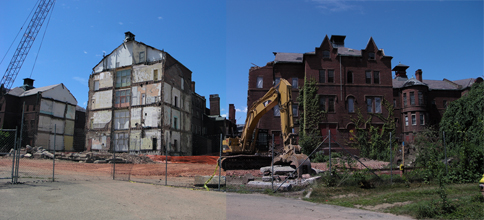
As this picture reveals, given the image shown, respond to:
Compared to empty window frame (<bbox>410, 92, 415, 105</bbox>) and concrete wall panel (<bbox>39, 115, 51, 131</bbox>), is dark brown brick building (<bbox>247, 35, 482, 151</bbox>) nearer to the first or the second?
empty window frame (<bbox>410, 92, 415, 105</bbox>)

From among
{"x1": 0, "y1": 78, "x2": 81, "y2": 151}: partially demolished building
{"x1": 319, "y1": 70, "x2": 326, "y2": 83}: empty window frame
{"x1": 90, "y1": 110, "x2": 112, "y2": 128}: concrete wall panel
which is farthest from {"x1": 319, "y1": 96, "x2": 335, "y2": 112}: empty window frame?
{"x1": 0, "y1": 78, "x2": 81, "y2": 151}: partially demolished building

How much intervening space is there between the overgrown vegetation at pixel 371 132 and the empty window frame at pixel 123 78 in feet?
97.1

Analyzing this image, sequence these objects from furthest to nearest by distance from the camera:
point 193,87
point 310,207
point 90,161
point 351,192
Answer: point 193,87 < point 90,161 < point 351,192 < point 310,207

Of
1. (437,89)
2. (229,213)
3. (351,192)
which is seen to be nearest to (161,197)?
(229,213)

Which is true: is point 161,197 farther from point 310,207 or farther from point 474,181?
point 474,181

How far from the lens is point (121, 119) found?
41562 millimetres

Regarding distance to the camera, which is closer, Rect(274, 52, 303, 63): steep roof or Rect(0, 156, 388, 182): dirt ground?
Rect(0, 156, 388, 182): dirt ground

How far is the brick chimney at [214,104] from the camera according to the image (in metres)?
61.9

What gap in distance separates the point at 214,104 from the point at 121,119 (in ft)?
77.0

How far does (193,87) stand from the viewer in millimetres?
53812

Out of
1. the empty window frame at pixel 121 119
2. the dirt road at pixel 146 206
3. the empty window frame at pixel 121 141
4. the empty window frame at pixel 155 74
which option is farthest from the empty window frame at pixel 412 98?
the dirt road at pixel 146 206

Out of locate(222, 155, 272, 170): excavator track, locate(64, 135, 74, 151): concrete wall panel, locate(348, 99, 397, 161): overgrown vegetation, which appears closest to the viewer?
locate(222, 155, 272, 170): excavator track

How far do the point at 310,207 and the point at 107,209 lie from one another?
5.87 meters

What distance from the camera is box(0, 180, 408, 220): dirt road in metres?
7.80
